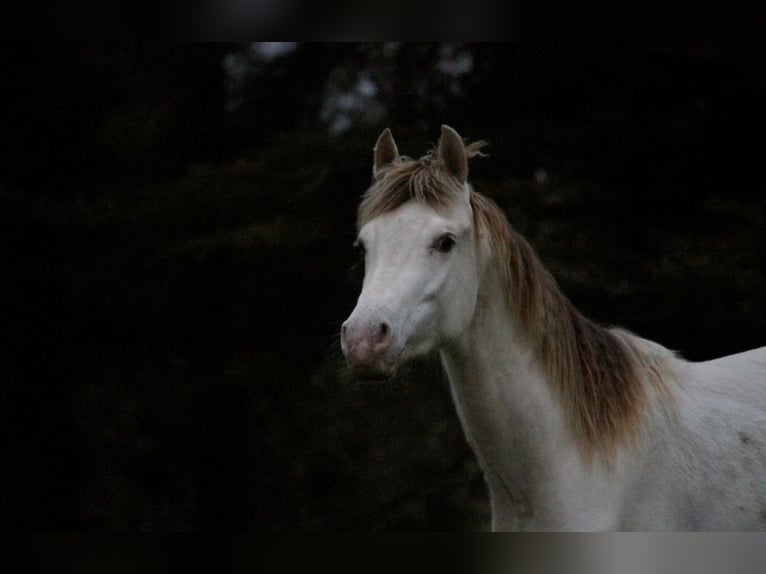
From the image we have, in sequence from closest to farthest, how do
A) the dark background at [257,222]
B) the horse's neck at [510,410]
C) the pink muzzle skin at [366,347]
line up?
the pink muzzle skin at [366,347]
the horse's neck at [510,410]
the dark background at [257,222]

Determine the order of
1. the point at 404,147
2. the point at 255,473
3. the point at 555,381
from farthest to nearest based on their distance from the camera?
the point at 255,473, the point at 404,147, the point at 555,381

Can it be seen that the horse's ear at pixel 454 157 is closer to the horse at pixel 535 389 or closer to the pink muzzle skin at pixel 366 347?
the horse at pixel 535 389

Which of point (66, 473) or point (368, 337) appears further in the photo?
point (66, 473)

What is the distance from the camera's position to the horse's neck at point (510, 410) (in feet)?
10.2

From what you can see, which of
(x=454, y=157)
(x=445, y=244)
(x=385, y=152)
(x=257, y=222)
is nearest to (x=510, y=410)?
(x=445, y=244)

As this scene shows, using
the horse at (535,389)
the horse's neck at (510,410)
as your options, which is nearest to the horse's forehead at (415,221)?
the horse at (535,389)

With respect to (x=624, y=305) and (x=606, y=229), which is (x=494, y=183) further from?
(x=624, y=305)

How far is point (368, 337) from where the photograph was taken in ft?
8.94

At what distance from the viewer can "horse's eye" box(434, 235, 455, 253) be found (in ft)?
9.91

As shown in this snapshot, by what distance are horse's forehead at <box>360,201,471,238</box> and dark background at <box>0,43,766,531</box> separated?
3.67m

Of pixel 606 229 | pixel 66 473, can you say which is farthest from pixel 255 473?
pixel 606 229

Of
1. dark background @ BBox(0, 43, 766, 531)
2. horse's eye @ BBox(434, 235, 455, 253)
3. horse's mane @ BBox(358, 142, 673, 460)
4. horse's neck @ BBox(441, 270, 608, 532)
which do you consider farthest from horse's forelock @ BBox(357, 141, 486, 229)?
dark background @ BBox(0, 43, 766, 531)

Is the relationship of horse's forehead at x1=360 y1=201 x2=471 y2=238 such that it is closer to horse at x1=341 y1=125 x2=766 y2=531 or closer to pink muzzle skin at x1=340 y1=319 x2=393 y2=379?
horse at x1=341 y1=125 x2=766 y2=531

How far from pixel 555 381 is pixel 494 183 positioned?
3891mm
